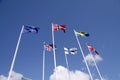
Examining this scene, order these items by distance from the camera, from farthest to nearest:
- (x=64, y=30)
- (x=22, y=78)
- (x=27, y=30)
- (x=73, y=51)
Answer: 1. (x=73, y=51)
2. (x=64, y=30)
3. (x=27, y=30)
4. (x=22, y=78)

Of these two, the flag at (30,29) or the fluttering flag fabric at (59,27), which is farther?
the fluttering flag fabric at (59,27)

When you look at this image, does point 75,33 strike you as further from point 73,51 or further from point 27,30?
point 27,30

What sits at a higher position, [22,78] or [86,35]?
[86,35]

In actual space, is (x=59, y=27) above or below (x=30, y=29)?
above

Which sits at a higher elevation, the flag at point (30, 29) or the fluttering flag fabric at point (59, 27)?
the fluttering flag fabric at point (59, 27)

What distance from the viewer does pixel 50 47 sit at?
124ft

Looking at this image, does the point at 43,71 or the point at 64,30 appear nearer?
the point at 64,30

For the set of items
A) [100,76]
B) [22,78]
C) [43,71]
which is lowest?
[22,78]

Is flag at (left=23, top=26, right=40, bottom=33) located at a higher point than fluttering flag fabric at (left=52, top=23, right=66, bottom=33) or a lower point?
lower

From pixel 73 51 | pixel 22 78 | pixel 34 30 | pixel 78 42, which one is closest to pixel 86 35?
pixel 78 42

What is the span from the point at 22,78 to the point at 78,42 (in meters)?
15.0

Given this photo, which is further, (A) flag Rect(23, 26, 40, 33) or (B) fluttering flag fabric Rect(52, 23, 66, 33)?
(B) fluttering flag fabric Rect(52, 23, 66, 33)

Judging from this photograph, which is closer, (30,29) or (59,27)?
(30,29)

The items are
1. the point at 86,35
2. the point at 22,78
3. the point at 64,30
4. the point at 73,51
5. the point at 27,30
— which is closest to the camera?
the point at 22,78
